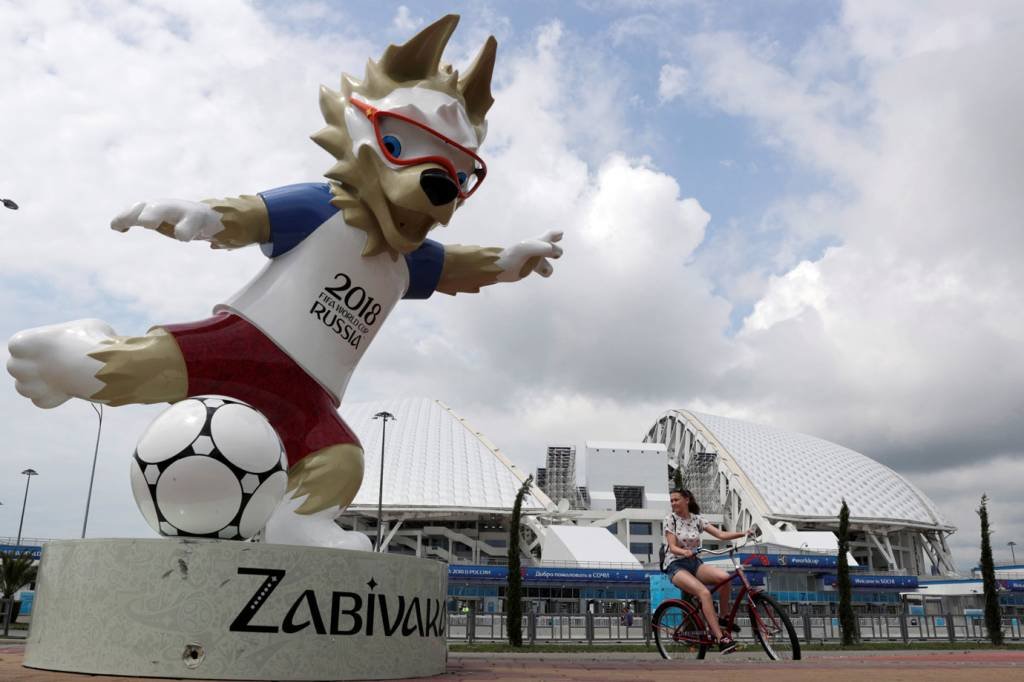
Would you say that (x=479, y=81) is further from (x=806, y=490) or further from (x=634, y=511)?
(x=806, y=490)

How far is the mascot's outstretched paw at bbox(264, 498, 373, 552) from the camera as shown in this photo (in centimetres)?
518

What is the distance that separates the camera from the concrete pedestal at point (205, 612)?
3.99 m

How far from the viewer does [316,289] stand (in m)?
5.64

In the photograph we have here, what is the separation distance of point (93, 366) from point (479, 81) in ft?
11.9

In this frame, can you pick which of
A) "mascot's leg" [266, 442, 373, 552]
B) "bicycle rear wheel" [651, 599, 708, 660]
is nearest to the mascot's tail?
"mascot's leg" [266, 442, 373, 552]

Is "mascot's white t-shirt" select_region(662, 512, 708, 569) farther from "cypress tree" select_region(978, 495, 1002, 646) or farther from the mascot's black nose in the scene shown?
"cypress tree" select_region(978, 495, 1002, 646)

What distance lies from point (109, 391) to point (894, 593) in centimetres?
4626

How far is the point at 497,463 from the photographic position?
50.0m

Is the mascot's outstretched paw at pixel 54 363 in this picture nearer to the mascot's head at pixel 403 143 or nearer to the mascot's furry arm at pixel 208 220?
the mascot's furry arm at pixel 208 220

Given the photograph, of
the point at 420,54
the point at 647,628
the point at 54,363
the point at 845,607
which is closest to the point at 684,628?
the point at 420,54

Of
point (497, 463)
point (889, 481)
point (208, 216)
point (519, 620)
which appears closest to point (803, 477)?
point (889, 481)

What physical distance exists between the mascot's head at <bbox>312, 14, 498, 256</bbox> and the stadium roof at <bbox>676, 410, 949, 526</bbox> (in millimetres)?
53126

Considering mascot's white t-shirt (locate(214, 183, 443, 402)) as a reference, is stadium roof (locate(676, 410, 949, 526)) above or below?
above

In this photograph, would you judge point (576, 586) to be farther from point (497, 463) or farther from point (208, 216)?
point (208, 216)
